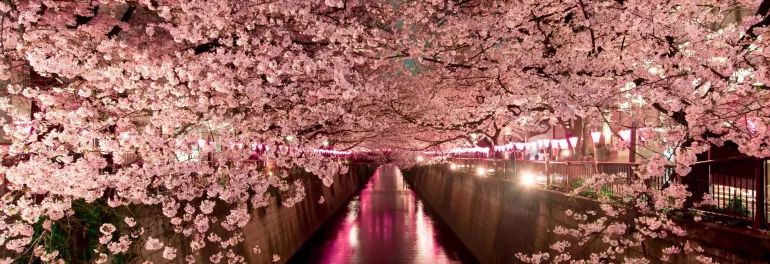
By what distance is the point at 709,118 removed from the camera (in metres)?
7.55

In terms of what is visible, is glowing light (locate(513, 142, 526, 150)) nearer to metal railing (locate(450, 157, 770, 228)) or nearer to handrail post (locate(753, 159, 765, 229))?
→ metal railing (locate(450, 157, 770, 228))

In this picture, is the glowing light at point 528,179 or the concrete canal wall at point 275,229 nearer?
the concrete canal wall at point 275,229

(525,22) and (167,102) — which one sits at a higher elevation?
(525,22)

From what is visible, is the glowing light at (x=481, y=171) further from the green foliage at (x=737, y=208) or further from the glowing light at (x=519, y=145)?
the green foliage at (x=737, y=208)

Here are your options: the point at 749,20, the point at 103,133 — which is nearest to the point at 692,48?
the point at 749,20

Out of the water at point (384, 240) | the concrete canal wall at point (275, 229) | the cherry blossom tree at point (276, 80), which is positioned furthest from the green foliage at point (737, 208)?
the water at point (384, 240)

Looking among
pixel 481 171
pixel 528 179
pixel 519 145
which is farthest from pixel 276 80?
pixel 519 145

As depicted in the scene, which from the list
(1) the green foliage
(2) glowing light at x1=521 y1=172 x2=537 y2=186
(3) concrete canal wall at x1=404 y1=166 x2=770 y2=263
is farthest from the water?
(1) the green foliage

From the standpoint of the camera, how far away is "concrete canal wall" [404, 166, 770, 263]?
7387 mm

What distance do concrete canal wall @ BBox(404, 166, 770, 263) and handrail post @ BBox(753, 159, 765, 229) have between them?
0.19 meters

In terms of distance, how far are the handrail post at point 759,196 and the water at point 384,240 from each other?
60.0 feet

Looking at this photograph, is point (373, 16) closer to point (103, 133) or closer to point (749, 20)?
point (103, 133)

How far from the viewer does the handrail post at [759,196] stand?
723 centimetres

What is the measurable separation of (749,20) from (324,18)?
6.83 m
